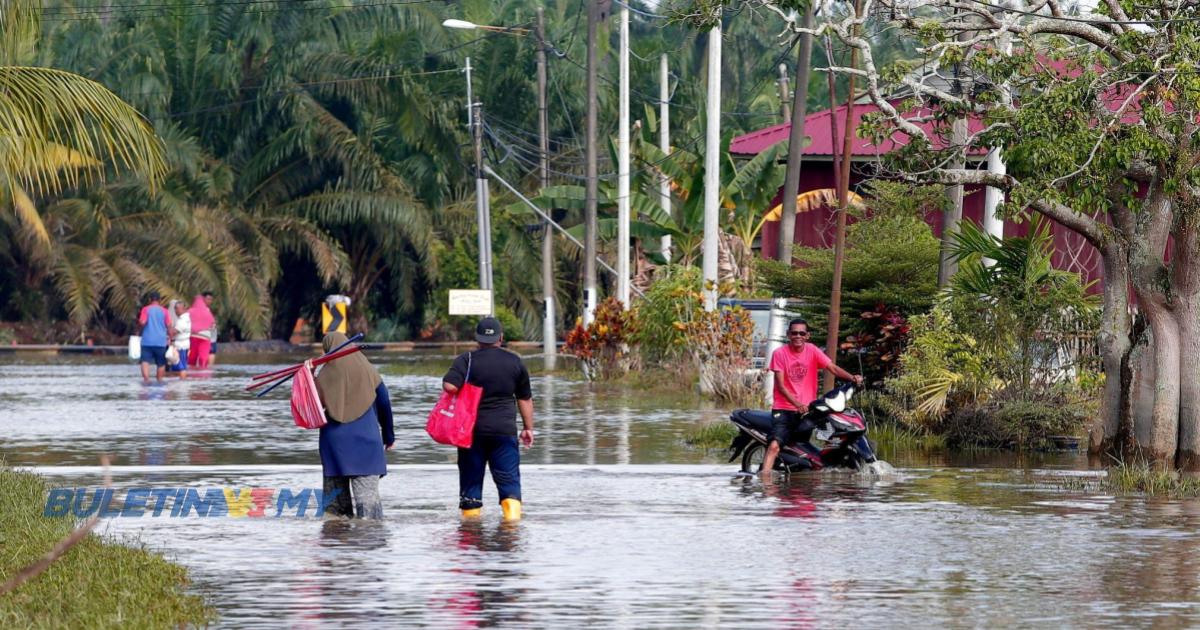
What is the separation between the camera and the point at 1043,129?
18250mm

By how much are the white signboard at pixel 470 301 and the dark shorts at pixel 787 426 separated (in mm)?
Result: 28771

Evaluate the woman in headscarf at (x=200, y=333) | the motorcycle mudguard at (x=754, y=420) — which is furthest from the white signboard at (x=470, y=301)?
the motorcycle mudguard at (x=754, y=420)

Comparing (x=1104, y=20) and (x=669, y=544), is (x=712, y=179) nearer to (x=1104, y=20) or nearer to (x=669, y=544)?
(x=1104, y=20)

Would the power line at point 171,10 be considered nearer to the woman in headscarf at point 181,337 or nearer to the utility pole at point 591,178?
the woman in headscarf at point 181,337

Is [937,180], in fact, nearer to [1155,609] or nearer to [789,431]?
[789,431]

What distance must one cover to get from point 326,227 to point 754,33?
33.1 m

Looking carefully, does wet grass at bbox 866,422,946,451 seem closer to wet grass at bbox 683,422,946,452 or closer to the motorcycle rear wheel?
wet grass at bbox 683,422,946,452

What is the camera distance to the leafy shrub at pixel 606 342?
121ft

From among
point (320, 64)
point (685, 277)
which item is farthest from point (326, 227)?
point (685, 277)

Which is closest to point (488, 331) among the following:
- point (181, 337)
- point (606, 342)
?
point (606, 342)

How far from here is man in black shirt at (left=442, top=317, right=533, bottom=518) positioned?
48.6 ft

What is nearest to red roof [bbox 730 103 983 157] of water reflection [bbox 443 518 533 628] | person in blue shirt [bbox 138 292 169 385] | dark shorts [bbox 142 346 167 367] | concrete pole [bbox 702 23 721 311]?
concrete pole [bbox 702 23 721 311]

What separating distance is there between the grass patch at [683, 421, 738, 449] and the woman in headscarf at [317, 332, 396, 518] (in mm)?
8077
